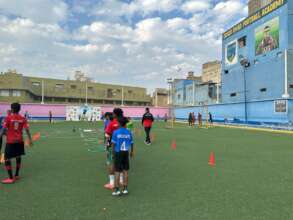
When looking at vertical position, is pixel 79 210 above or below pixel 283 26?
below

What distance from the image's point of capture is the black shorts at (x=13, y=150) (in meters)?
6.52

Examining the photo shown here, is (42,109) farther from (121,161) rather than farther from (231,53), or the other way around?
(121,161)

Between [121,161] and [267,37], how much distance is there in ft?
132

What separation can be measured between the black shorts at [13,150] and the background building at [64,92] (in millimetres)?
60356

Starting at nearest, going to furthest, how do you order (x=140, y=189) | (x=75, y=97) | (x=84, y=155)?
(x=140, y=189), (x=84, y=155), (x=75, y=97)

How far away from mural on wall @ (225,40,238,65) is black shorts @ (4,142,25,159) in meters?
45.8

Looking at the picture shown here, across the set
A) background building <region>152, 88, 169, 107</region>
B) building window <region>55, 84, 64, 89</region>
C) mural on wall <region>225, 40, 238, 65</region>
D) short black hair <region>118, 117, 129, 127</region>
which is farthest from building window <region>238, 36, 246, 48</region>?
building window <region>55, 84, 64, 89</region>

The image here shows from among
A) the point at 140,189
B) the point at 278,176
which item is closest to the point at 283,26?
the point at 278,176

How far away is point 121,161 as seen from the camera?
5473 mm

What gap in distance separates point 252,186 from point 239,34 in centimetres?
4530

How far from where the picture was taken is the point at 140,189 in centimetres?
594

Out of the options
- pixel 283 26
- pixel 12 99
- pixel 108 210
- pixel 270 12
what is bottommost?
pixel 108 210

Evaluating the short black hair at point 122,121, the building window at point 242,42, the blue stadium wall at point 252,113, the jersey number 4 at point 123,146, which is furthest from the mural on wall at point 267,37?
the jersey number 4 at point 123,146

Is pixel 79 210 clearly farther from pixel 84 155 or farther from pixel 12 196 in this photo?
pixel 84 155
